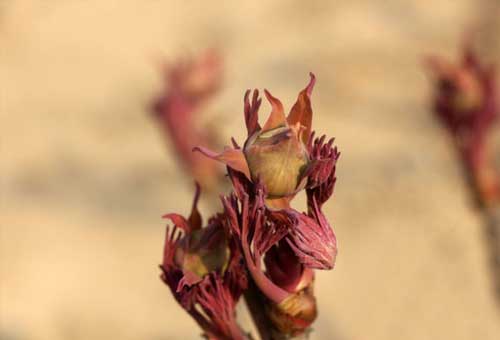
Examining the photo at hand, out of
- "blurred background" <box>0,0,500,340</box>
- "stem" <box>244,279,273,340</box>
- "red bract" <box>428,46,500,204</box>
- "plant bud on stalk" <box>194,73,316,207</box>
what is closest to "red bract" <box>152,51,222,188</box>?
"blurred background" <box>0,0,500,340</box>

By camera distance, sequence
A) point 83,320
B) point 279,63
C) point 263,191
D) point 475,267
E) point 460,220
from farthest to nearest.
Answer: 1. point 279,63
2. point 83,320
3. point 460,220
4. point 475,267
5. point 263,191

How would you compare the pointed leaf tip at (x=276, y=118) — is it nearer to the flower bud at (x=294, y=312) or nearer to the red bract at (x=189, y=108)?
the flower bud at (x=294, y=312)

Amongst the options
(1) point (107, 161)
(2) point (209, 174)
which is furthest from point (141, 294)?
(2) point (209, 174)

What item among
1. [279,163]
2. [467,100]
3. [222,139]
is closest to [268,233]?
[279,163]

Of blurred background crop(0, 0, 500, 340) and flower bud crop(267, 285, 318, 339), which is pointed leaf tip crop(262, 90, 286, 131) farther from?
blurred background crop(0, 0, 500, 340)

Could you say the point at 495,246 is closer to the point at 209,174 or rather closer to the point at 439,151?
the point at 209,174
